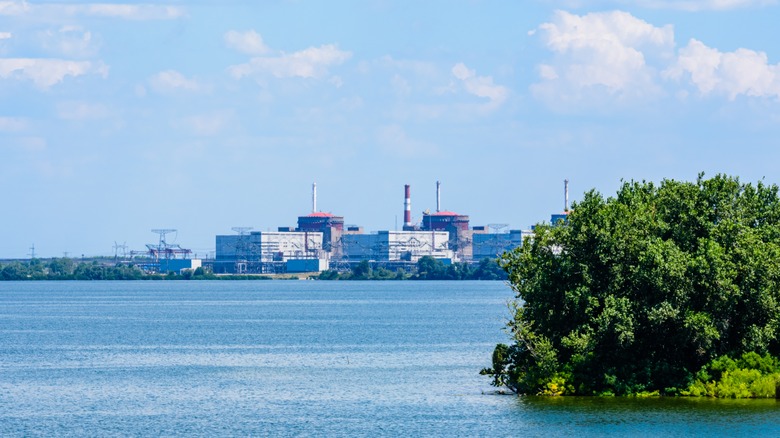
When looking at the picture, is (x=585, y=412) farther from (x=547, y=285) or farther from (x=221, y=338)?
(x=221, y=338)

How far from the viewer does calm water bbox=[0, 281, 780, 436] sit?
5194 centimetres

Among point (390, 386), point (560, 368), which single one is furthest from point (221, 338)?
point (560, 368)

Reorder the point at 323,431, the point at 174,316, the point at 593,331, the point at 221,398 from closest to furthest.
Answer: the point at 323,431, the point at 593,331, the point at 221,398, the point at 174,316

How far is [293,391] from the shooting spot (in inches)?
2532

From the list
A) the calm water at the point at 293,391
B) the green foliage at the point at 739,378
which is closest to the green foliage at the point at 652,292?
Answer: the green foliage at the point at 739,378

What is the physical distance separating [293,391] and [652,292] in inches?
758

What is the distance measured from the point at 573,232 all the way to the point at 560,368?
6046 mm

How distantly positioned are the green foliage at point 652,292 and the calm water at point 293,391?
1469 millimetres

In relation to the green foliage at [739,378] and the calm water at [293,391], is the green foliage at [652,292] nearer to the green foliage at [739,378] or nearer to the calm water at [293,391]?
the green foliage at [739,378]

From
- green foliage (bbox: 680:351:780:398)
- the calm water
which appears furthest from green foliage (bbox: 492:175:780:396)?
the calm water

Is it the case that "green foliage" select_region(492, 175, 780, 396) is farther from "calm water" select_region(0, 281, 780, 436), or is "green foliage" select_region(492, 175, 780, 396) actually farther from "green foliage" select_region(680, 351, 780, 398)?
"calm water" select_region(0, 281, 780, 436)

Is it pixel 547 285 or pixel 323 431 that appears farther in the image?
pixel 547 285

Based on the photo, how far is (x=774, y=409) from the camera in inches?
2100

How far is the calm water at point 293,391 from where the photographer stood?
51938 mm
